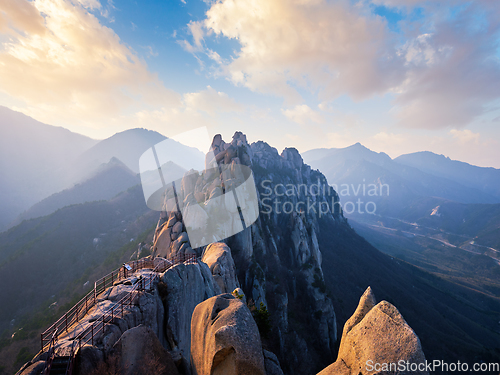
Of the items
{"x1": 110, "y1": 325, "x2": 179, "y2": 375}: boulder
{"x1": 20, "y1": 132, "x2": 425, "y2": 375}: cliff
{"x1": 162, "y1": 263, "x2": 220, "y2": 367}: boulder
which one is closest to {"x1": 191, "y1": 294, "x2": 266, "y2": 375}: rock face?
{"x1": 20, "y1": 132, "x2": 425, "y2": 375}: cliff

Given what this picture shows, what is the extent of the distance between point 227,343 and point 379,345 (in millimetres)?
6317

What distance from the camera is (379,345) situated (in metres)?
7.74

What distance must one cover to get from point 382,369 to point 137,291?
56.7ft

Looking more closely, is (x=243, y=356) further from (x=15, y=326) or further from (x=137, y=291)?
(x=15, y=326)

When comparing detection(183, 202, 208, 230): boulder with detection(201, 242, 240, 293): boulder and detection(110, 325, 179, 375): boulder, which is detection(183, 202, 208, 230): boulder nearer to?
detection(201, 242, 240, 293): boulder

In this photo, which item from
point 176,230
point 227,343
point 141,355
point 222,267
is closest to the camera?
point 227,343

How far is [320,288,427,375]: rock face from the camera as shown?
23.2ft

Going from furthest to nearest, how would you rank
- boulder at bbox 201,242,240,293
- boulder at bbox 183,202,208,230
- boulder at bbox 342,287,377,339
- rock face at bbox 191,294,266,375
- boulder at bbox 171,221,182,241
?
boulder at bbox 183,202,208,230, boulder at bbox 171,221,182,241, boulder at bbox 201,242,240,293, boulder at bbox 342,287,377,339, rock face at bbox 191,294,266,375

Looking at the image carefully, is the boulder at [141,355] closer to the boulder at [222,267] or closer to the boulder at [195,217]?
the boulder at [222,267]

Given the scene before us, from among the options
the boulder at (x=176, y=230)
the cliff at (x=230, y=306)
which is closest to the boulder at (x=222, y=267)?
the cliff at (x=230, y=306)

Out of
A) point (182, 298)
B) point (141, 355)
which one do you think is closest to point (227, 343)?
point (141, 355)

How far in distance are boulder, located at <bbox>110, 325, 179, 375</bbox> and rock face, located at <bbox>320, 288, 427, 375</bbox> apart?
8.33m

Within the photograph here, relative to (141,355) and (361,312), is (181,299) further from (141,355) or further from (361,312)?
(361,312)

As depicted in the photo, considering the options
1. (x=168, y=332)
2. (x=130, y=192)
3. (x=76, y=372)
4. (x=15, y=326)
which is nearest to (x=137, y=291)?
(x=168, y=332)
